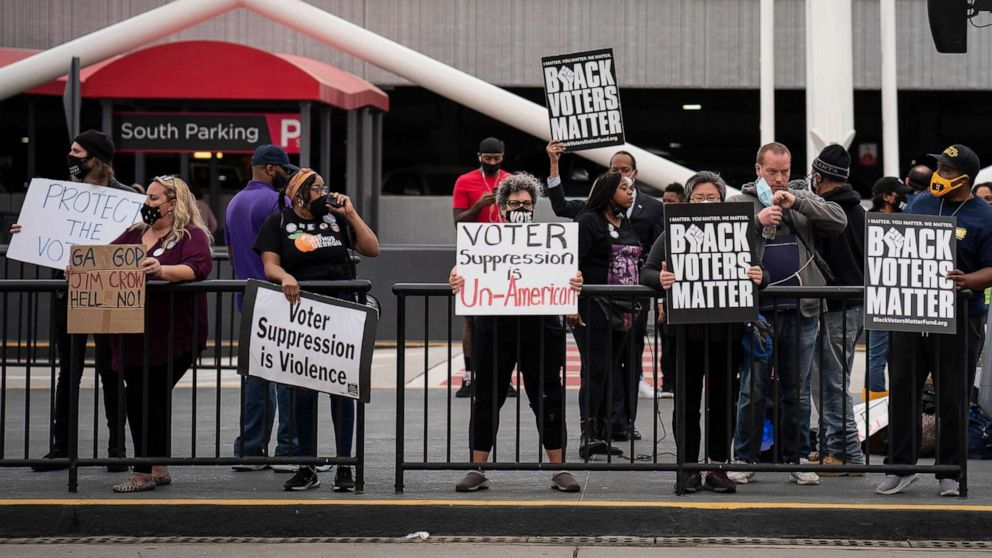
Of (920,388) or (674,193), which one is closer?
(920,388)

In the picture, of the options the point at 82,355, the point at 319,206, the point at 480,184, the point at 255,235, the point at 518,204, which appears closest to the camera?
the point at 319,206

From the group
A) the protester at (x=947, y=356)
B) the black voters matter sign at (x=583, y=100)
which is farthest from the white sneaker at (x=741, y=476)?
the black voters matter sign at (x=583, y=100)

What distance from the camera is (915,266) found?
7.73 meters

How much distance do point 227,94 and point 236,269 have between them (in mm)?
11424

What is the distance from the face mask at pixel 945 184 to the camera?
8.09 meters

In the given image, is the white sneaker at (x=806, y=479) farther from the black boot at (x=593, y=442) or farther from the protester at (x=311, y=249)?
the protester at (x=311, y=249)

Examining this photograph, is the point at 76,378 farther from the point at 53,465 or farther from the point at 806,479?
the point at 806,479

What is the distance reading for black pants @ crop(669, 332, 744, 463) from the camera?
802 centimetres

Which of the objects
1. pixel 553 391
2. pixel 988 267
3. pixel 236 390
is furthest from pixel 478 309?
pixel 236 390

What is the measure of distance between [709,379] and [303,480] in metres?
2.26

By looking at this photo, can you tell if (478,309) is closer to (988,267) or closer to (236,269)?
(236,269)

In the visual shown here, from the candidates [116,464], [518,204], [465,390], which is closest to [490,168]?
[465,390]

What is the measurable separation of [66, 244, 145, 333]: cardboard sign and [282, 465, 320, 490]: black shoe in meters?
1.14

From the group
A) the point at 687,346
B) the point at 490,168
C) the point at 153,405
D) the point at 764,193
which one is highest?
the point at 490,168
